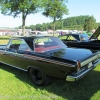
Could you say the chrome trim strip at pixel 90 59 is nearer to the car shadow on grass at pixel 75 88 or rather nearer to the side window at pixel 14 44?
the car shadow on grass at pixel 75 88

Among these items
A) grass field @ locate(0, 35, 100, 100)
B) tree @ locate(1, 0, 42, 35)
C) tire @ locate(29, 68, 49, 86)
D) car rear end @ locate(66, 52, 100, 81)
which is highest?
tree @ locate(1, 0, 42, 35)

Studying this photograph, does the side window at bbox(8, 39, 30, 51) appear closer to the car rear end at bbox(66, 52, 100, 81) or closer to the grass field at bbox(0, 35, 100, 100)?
the grass field at bbox(0, 35, 100, 100)

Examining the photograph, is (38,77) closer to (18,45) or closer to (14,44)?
(18,45)

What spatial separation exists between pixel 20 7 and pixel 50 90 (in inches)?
1022

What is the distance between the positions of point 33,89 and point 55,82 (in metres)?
0.77

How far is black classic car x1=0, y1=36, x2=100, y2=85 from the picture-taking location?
3.99m

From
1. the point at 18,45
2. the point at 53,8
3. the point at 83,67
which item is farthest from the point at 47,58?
the point at 53,8

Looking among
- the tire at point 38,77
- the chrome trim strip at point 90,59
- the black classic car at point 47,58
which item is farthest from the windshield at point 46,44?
the chrome trim strip at point 90,59

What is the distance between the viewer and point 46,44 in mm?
5430

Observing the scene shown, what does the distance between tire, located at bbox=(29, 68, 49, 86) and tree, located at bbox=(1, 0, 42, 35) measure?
2494 cm

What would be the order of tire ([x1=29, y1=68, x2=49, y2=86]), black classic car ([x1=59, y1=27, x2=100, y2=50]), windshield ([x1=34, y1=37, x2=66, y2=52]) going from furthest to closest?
black classic car ([x1=59, y1=27, x2=100, y2=50])
windshield ([x1=34, y1=37, x2=66, y2=52])
tire ([x1=29, y1=68, x2=49, y2=86])

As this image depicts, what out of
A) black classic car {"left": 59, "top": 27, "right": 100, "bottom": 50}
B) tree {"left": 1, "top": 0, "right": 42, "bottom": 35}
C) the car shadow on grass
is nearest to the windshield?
the car shadow on grass

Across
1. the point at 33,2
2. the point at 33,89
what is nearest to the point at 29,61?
the point at 33,89

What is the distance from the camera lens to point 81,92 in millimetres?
4219
